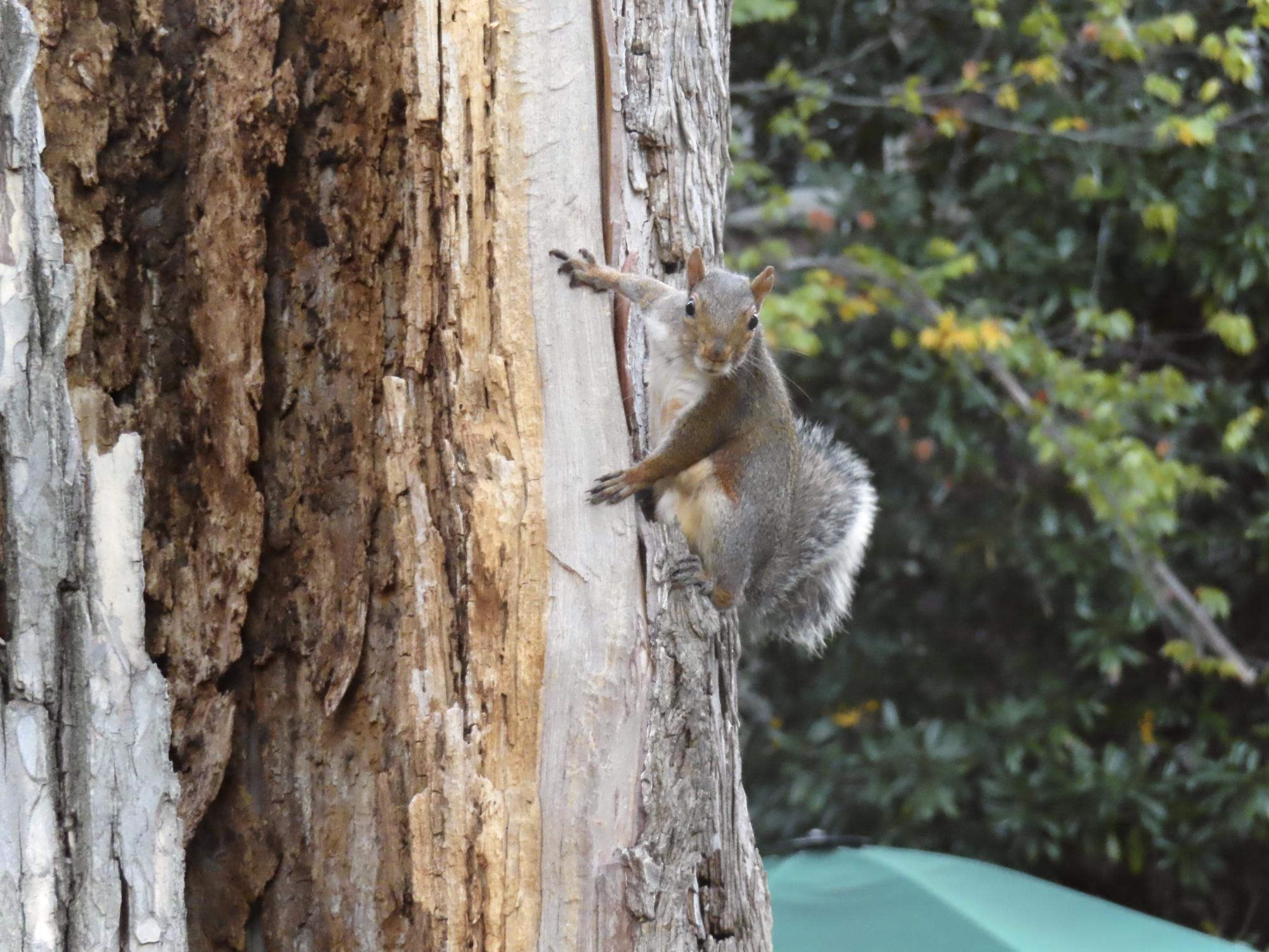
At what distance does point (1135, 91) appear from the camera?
357 centimetres

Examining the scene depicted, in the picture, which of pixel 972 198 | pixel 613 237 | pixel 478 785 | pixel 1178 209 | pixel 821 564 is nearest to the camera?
pixel 478 785

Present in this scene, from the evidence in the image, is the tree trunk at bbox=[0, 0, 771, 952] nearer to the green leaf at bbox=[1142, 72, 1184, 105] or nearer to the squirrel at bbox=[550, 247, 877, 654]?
the squirrel at bbox=[550, 247, 877, 654]

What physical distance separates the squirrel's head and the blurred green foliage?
1516 mm

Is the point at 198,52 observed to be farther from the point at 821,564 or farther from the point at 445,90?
the point at 821,564

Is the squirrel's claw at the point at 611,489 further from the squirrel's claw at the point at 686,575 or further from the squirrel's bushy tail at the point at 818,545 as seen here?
the squirrel's bushy tail at the point at 818,545

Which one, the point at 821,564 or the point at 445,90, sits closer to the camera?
the point at 445,90

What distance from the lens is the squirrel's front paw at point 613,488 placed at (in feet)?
4.07

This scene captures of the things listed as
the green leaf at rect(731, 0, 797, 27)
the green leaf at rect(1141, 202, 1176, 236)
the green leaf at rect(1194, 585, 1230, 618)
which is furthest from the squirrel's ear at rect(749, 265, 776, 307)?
the green leaf at rect(1194, 585, 1230, 618)

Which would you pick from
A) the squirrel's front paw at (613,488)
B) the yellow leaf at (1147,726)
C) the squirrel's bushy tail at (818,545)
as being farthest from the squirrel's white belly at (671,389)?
the yellow leaf at (1147,726)

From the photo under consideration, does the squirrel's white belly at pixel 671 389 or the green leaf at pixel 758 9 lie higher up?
the green leaf at pixel 758 9

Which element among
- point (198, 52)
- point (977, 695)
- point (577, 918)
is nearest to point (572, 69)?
point (198, 52)

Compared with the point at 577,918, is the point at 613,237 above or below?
above

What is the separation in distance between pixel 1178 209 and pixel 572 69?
107 inches

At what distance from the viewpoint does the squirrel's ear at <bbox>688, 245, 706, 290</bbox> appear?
151 centimetres
